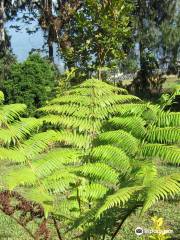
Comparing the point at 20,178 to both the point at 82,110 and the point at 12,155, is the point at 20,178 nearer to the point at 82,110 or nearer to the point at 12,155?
the point at 12,155

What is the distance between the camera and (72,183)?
425cm

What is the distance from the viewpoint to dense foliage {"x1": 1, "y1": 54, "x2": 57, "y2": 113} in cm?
1509

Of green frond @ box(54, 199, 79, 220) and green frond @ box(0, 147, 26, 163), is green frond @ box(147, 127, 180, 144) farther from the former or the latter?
green frond @ box(0, 147, 26, 163)

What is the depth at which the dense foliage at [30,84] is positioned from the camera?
15086 mm

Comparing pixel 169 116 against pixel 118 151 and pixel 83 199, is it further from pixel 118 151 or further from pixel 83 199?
pixel 83 199

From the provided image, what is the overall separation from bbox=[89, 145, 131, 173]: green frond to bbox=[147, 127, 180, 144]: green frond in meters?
0.27

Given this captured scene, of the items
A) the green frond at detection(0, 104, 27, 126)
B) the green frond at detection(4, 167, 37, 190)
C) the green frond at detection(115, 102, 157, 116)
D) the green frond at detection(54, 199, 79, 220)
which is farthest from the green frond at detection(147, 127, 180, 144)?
the green frond at detection(0, 104, 27, 126)

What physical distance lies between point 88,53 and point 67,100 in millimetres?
12961

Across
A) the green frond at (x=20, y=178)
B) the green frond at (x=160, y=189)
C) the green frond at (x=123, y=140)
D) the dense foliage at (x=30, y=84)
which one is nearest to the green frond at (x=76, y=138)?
the green frond at (x=123, y=140)

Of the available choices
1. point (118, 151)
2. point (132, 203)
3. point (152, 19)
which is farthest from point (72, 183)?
point (152, 19)

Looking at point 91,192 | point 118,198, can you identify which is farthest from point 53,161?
point 118,198

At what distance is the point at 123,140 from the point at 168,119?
1.34ft

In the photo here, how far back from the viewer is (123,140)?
4.18 metres

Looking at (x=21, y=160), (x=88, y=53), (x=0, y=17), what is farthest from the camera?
(x=0, y=17)
